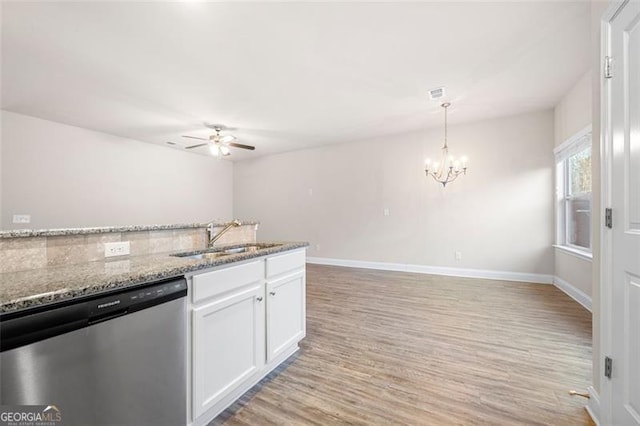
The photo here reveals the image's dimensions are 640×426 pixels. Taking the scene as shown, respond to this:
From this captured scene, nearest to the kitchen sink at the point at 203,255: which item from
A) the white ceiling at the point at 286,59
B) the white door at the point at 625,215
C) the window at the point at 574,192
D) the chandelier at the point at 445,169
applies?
the white ceiling at the point at 286,59

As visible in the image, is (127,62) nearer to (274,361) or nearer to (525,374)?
(274,361)

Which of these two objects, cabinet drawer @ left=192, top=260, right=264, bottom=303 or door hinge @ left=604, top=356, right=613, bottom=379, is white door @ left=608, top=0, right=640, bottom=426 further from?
cabinet drawer @ left=192, top=260, right=264, bottom=303

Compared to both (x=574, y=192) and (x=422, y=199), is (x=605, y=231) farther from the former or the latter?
Result: (x=422, y=199)

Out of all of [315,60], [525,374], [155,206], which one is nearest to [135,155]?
[155,206]

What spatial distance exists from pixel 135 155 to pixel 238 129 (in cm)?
256

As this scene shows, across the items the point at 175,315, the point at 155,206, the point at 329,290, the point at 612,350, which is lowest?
the point at 329,290

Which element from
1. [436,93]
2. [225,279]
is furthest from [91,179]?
[436,93]

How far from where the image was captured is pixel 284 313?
197 cm

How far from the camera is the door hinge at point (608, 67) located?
52.4 inches

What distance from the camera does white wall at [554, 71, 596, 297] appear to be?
118 inches

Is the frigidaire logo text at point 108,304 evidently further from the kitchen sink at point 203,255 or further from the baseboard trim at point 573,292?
the baseboard trim at point 573,292

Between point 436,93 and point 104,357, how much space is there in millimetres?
3973

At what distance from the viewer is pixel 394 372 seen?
188 centimetres

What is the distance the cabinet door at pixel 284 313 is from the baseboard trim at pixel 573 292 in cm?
338
